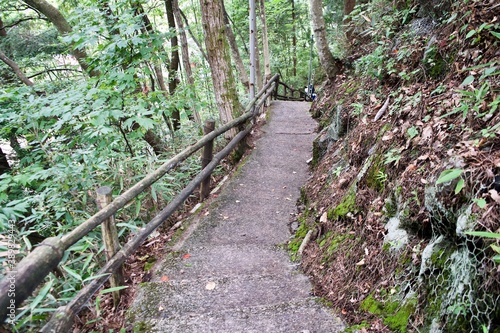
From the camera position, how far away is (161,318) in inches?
104

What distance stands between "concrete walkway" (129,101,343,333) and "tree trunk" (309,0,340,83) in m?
3.73

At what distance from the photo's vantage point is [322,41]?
25.4 feet

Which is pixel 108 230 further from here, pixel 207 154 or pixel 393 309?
pixel 207 154

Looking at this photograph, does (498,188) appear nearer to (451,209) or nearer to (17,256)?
(451,209)

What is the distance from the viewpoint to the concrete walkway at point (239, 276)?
2.54 meters

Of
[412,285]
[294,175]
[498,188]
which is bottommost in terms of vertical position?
[294,175]

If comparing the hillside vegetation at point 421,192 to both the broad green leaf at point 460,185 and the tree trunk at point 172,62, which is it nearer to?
the broad green leaf at point 460,185

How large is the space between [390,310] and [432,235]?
0.59 m

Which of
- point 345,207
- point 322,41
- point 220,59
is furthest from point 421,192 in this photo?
point 322,41

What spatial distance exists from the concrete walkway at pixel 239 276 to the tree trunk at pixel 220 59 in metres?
1.36

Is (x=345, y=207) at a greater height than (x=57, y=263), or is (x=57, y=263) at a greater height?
(x=57, y=263)

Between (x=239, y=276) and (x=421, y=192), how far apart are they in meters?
1.89

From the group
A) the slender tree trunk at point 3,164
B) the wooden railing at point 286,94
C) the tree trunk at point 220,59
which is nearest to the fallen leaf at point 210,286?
the tree trunk at point 220,59

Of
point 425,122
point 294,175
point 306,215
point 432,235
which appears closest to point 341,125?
point 294,175
